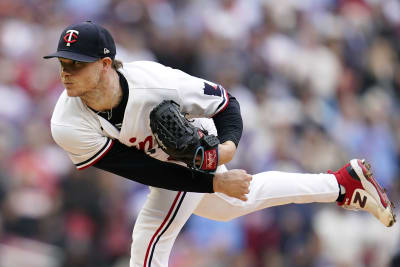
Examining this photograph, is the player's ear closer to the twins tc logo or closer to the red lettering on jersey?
the twins tc logo

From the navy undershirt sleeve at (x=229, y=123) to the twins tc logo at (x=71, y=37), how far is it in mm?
913

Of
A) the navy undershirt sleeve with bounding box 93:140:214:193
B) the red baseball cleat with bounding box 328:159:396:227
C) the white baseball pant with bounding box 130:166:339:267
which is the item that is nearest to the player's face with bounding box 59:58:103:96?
the navy undershirt sleeve with bounding box 93:140:214:193

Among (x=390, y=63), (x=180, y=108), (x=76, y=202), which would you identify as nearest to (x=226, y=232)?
(x=76, y=202)

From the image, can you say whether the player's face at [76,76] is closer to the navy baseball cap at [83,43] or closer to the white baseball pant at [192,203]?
the navy baseball cap at [83,43]

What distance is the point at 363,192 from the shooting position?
4.80 meters

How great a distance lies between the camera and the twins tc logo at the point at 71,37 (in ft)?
13.4

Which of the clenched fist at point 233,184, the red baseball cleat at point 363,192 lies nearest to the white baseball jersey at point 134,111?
the clenched fist at point 233,184

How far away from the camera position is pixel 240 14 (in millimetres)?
9852

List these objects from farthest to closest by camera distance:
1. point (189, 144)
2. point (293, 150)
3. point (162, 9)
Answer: point (162, 9) → point (293, 150) → point (189, 144)

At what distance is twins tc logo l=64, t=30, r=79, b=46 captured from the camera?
13.4 ft

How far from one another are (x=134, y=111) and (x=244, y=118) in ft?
13.6

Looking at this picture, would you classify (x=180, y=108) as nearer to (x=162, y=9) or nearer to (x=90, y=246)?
(x=90, y=246)

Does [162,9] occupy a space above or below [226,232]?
above

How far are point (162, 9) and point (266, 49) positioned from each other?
4.31 ft
